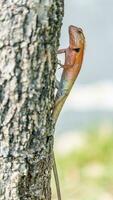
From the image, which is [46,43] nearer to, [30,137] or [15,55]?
[15,55]

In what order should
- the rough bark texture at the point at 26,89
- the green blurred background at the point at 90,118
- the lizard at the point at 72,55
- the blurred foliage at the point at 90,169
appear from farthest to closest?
the green blurred background at the point at 90,118 → the blurred foliage at the point at 90,169 → the lizard at the point at 72,55 → the rough bark texture at the point at 26,89

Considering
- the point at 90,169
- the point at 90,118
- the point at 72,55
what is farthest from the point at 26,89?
the point at 90,118

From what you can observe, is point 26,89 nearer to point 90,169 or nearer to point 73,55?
point 73,55

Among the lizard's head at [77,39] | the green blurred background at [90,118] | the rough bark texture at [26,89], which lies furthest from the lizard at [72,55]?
the green blurred background at [90,118]

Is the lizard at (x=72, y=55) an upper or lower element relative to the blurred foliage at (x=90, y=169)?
upper

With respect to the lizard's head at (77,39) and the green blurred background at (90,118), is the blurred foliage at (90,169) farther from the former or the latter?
the lizard's head at (77,39)

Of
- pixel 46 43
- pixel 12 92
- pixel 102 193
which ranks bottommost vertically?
pixel 102 193

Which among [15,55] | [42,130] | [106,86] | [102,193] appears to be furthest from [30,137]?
[106,86]

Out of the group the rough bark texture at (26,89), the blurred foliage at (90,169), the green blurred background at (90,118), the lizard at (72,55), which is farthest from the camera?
the green blurred background at (90,118)
